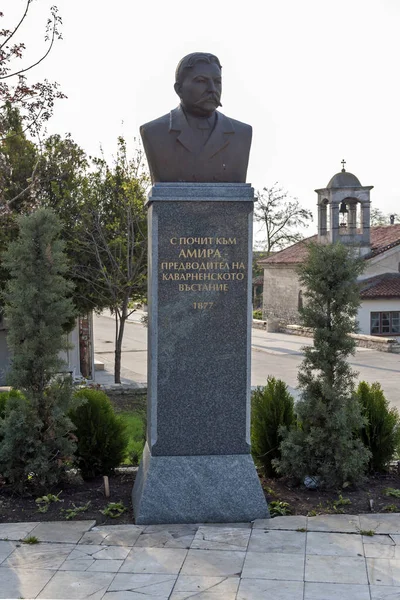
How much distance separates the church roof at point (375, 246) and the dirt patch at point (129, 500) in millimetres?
24777

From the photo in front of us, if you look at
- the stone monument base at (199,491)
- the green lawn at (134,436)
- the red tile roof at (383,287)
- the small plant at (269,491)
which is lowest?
the green lawn at (134,436)

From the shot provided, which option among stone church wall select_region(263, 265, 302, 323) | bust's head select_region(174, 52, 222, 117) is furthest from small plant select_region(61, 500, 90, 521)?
stone church wall select_region(263, 265, 302, 323)

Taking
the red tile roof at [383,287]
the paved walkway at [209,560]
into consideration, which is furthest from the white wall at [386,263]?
the paved walkway at [209,560]

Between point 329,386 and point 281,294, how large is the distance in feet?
113

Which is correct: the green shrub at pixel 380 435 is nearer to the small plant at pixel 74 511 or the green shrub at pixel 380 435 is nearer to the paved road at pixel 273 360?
the small plant at pixel 74 511

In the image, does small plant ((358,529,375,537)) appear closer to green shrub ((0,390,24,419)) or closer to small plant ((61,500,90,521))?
small plant ((61,500,90,521))

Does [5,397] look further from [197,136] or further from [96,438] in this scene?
[197,136]

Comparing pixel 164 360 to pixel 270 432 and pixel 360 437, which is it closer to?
pixel 270 432

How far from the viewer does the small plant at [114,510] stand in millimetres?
6727

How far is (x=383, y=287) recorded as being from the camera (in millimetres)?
33844

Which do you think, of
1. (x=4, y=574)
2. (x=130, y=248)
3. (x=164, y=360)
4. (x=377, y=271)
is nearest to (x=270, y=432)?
(x=164, y=360)

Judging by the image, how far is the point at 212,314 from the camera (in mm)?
6703

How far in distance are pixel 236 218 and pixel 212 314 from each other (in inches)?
36.3

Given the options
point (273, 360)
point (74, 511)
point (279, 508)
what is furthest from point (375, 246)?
point (74, 511)
